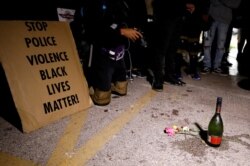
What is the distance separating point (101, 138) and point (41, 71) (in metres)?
1.18

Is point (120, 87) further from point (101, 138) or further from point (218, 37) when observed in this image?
point (218, 37)

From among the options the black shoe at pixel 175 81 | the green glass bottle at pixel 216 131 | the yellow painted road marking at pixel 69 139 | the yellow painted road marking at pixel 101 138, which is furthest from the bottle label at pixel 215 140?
the black shoe at pixel 175 81

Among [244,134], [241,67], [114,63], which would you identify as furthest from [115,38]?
[241,67]

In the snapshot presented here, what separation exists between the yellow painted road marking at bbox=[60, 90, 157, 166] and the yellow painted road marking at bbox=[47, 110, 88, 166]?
91 millimetres

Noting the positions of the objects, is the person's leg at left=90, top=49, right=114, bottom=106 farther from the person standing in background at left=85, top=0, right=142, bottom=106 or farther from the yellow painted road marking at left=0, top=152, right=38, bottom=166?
the yellow painted road marking at left=0, top=152, right=38, bottom=166

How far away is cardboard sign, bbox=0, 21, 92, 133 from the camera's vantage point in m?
3.29

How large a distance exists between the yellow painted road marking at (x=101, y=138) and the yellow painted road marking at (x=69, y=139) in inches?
3.6

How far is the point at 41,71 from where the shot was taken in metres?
3.58

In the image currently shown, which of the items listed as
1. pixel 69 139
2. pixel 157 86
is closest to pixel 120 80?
pixel 157 86

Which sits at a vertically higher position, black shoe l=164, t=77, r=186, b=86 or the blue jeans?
the blue jeans

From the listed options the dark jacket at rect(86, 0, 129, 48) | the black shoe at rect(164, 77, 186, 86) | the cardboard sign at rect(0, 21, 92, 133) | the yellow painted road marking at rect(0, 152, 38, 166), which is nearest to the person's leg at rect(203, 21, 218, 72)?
the black shoe at rect(164, 77, 186, 86)

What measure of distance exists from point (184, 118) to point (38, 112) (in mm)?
2044

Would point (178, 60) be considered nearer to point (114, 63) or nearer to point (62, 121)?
point (114, 63)

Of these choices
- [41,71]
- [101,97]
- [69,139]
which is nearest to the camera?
[69,139]
